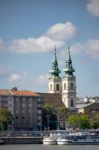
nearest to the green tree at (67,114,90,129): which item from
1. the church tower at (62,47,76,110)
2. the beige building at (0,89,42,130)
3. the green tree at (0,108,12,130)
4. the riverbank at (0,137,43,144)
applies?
the beige building at (0,89,42,130)

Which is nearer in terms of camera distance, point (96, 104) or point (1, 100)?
point (1, 100)

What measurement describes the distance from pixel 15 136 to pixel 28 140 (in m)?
2.22

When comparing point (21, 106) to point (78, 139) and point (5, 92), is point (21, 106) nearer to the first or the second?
point (5, 92)

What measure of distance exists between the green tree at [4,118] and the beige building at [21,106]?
6.18m

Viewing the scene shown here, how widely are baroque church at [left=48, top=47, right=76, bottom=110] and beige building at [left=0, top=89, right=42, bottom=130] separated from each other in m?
18.8

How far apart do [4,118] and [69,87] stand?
30.8m

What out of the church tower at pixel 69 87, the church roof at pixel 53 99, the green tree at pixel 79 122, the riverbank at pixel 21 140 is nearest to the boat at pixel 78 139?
the riverbank at pixel 21 140

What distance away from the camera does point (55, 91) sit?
4884 inches

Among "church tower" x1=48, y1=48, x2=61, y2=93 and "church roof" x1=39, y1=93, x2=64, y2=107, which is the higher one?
"church tower" x1=48, y1=48, x2=61, y2=93

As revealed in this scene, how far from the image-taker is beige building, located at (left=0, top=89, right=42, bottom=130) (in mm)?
102375

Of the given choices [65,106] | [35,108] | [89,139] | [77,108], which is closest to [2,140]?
[89,139]

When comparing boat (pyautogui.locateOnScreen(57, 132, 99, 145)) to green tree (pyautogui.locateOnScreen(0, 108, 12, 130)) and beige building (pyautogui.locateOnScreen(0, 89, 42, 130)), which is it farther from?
beige building (pyautogui.locateOnScreen(0, 89, 42, 130))

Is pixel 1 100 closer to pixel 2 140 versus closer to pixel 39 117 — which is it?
pixel 39 117

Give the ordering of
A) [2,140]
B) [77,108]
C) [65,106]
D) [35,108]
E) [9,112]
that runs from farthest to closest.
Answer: [77,108] < [65,106] < [35,108] < [9,112] < [2,140]
